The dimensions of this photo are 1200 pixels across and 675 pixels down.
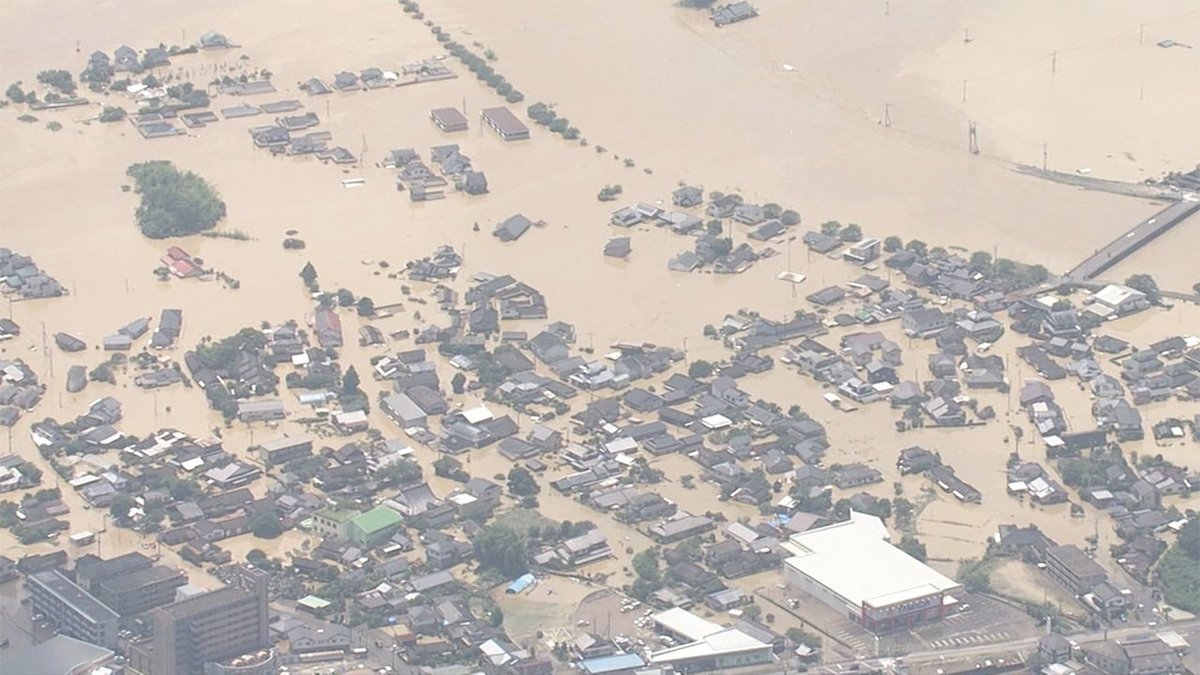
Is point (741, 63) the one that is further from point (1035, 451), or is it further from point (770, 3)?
point (1035, 451)

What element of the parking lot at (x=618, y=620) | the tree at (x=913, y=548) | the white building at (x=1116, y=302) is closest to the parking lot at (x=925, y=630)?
the tree at (x=913, y=548)

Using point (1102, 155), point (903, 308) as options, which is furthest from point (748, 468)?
point (1102, 155)

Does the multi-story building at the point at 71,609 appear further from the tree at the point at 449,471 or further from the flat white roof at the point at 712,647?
the flat white roof at the point at 712,647

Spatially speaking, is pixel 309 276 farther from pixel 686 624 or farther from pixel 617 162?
pixel 686 624

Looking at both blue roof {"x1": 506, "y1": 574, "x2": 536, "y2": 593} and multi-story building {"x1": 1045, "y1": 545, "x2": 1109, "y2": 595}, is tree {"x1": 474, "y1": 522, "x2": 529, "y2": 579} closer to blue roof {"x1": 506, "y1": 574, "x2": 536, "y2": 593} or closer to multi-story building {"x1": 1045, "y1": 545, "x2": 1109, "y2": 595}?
blue roof {"x1": 506, "y1": 574, "x2": 536, "y2": 593}

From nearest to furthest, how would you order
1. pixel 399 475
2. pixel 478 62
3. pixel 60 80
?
pixel 399 475
pixel 60 80
pixel 478 62

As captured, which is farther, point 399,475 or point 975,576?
point 399,475

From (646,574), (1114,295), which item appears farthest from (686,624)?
(1114,295)

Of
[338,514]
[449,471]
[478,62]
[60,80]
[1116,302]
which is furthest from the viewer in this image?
[478,62]
